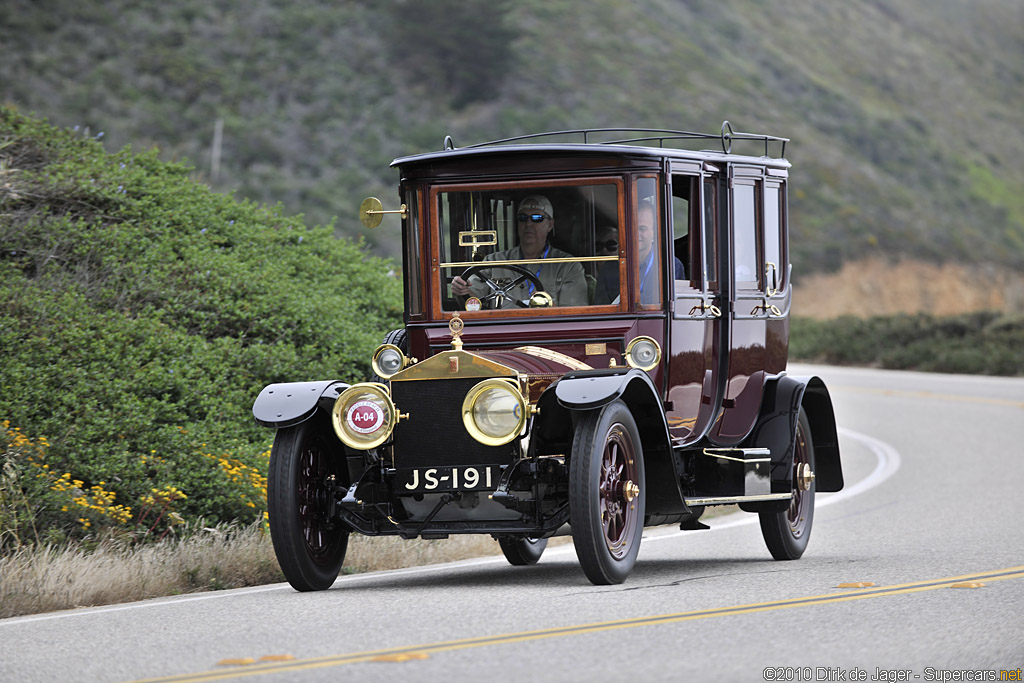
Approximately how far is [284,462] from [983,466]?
37.0ft

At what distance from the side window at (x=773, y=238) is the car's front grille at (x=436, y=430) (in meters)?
3.29

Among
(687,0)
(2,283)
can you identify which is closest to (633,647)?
(2,283)

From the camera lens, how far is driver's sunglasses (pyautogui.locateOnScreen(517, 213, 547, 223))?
9789 millimetres

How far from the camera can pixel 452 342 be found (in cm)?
941

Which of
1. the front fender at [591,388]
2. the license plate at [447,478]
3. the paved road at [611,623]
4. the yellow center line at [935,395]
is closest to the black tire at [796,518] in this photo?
the paved road at [611,623]

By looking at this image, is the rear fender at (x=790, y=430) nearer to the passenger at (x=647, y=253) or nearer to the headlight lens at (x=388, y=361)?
the passenger at (x=647, y=253)

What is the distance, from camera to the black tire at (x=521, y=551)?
34.6ft

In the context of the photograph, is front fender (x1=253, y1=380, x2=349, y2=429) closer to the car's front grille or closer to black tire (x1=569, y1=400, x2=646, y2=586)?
the car's front grille

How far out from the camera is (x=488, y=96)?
5975 centimetres

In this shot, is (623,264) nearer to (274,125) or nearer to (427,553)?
(427,553)

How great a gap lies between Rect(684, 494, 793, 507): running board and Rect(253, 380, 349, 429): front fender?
7.57ft

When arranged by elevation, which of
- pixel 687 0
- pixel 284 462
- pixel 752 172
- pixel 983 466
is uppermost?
pixel 687 0

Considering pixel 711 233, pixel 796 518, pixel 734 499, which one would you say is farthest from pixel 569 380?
pixel 796 518

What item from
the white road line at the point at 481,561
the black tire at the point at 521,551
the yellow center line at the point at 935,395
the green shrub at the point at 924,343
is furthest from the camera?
the green shrub at the point at 924,343
